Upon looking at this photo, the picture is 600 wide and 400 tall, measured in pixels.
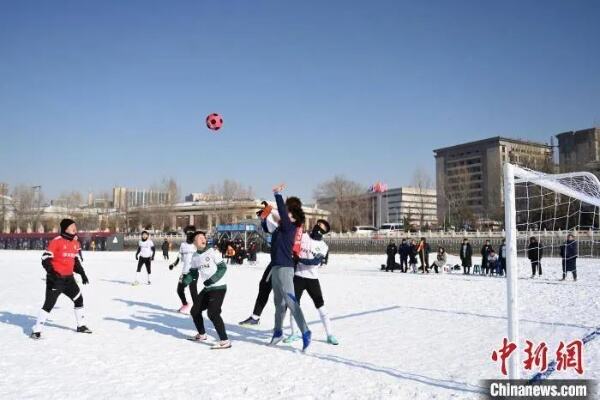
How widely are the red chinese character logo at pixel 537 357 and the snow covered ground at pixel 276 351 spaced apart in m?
0.26

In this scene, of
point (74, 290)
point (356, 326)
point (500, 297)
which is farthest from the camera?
point (500, 297)

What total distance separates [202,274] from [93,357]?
1761 millimetres

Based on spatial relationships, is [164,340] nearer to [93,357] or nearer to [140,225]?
[93,357]

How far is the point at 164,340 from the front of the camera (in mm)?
7562

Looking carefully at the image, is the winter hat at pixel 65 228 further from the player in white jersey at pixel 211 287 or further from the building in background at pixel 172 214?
the building in background at pixel 172 214

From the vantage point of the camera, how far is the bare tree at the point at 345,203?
9338 cm

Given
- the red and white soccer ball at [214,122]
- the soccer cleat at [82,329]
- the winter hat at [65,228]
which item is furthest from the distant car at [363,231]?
the winter hat at [65,228]

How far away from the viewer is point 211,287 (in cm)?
692

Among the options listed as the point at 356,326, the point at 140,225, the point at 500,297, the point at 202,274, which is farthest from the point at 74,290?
the point at 140,225

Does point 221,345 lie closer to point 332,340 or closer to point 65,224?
point 332,340

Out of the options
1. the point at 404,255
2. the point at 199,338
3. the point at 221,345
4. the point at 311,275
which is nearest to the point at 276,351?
the point at 221,345

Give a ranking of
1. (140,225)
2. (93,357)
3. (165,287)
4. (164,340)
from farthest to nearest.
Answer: (140,225), (165,287), (164,340), (93,357)

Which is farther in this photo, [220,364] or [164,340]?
[164,340]

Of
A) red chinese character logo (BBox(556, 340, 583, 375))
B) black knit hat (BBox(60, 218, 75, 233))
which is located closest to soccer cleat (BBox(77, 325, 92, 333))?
black knit hat (BBox(60, 218, 75, 233))
